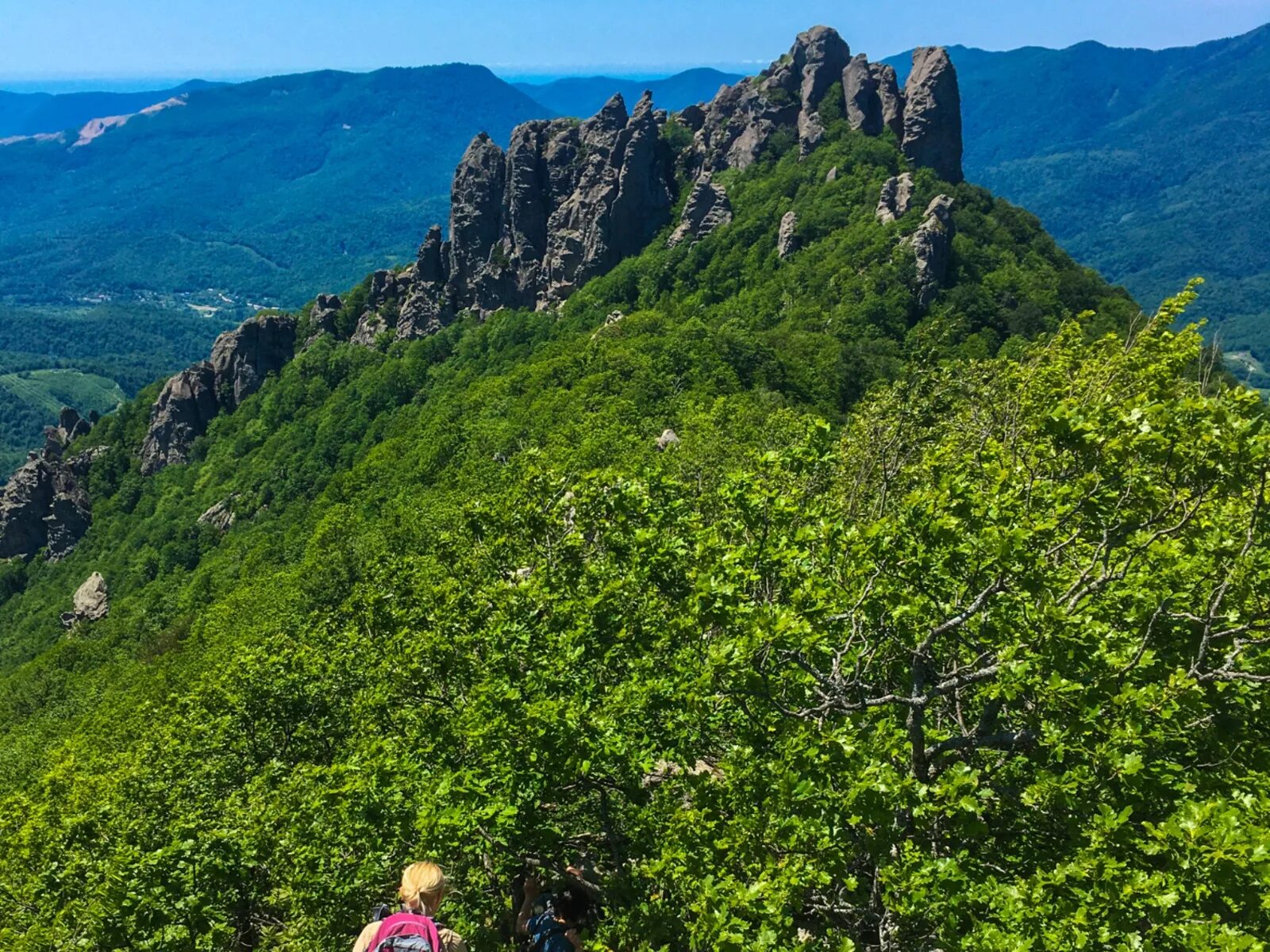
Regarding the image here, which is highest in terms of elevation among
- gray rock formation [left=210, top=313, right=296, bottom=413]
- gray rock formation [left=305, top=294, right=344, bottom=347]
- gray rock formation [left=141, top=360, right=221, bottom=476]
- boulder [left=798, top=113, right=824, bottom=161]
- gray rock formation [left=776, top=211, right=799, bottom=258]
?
boulder [left=798, top=113, right=824, bottom=161]

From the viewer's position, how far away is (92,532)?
132m

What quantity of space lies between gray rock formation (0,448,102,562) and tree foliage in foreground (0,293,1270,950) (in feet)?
457

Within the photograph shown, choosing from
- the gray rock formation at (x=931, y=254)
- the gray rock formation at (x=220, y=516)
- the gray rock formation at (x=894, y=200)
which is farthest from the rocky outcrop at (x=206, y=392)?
the gray rock formation at (x=931, y=254)

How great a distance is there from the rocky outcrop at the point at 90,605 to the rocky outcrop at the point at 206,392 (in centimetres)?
3772

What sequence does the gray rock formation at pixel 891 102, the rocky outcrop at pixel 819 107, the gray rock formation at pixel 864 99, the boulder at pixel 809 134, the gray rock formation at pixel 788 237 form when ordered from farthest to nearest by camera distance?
the boulder at pixel 809 134 → the gray rock formation at pixel 864 99 → the gray rock formation at pixel 891 102 → the rocky outcrop at pixel 819 107 → the gray rock formation at pixel 788 237

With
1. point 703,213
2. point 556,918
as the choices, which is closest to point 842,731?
point 556,918

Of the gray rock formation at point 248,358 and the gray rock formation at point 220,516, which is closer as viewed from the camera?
the gray rock formation at point 220,516

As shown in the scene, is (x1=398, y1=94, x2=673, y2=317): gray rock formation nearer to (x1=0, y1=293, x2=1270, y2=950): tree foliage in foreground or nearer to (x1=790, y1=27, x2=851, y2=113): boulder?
(x1=790, y1=27, x2=851, y2=113): boulder

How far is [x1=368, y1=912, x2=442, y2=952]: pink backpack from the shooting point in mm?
9164

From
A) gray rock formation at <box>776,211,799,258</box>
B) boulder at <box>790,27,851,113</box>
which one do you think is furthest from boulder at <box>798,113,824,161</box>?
gray rock formation at <box>776,211,799,258</box>

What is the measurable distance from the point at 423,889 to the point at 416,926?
1.33 feet

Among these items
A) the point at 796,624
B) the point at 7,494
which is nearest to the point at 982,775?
the point at 796,624

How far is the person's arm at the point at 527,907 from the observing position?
12930 millimetres

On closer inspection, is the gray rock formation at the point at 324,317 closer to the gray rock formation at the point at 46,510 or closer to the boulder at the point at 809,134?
the gray rock formation at the point at 46,510
